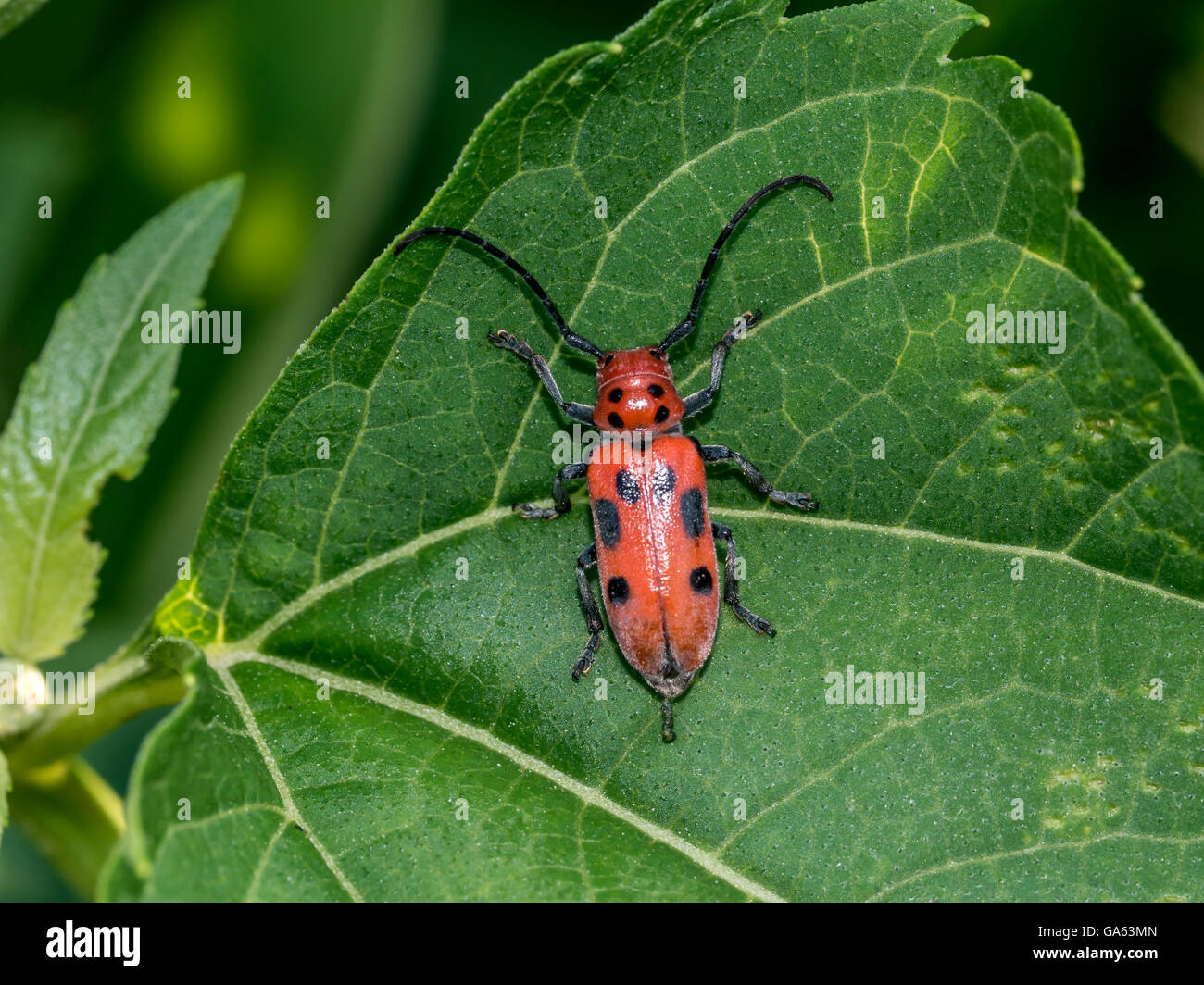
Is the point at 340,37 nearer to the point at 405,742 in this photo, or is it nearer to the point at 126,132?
the point at 126,132

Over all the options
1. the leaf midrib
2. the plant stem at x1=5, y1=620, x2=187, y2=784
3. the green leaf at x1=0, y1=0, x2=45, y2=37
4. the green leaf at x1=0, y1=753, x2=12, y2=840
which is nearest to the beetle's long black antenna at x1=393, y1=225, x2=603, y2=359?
the green leaf at x1=0, y1=0, x2=45, y2=37

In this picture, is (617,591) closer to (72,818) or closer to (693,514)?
(693,514)

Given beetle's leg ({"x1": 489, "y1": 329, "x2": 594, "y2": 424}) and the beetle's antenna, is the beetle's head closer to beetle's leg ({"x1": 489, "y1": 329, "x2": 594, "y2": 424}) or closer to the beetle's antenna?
beetle's leg ({"x1": 489, "y1": 329, "x2": 594, "y2": 424})

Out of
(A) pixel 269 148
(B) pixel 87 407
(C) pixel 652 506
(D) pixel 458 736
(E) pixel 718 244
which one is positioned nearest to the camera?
(B) pixel 87 407

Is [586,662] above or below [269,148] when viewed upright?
below

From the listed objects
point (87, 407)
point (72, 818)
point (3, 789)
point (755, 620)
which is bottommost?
point (72, 818)

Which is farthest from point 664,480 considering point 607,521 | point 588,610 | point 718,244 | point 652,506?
point 718,244

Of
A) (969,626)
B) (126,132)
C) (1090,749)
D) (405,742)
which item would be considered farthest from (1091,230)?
(126,132)
